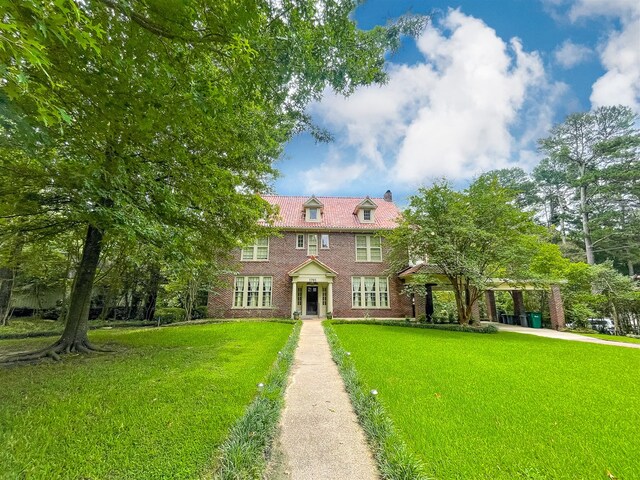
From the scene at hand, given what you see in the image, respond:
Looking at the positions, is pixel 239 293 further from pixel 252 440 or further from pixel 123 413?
pixel 252 440

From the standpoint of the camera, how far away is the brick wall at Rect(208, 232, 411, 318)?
17.4 metres

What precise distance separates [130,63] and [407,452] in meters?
5.41

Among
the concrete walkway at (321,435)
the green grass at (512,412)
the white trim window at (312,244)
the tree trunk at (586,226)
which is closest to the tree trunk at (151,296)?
the white trim window at (312,244)

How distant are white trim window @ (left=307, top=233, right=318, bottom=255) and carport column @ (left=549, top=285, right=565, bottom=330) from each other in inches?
559

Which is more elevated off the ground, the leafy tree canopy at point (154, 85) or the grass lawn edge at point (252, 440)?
the leafy tree canopy at point (154, 85)

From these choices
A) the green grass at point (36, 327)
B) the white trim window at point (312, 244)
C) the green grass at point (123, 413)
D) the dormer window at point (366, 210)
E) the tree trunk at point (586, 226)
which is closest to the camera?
the green grass at point (123, 413)

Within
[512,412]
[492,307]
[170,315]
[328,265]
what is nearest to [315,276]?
[328,265]

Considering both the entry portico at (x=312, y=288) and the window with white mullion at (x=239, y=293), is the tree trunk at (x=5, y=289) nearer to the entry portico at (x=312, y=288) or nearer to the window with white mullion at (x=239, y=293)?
the window with white mullion at (x=239, y=293)

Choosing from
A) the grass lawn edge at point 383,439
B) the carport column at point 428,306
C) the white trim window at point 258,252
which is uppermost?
the white trim window at point 258,252

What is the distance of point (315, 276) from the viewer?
56.5 ft

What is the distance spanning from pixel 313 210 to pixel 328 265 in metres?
4.20

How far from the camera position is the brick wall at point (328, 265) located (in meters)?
17.4

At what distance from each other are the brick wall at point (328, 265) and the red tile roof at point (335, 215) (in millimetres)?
798

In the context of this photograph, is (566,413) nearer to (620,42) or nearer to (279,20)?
(279,20)
